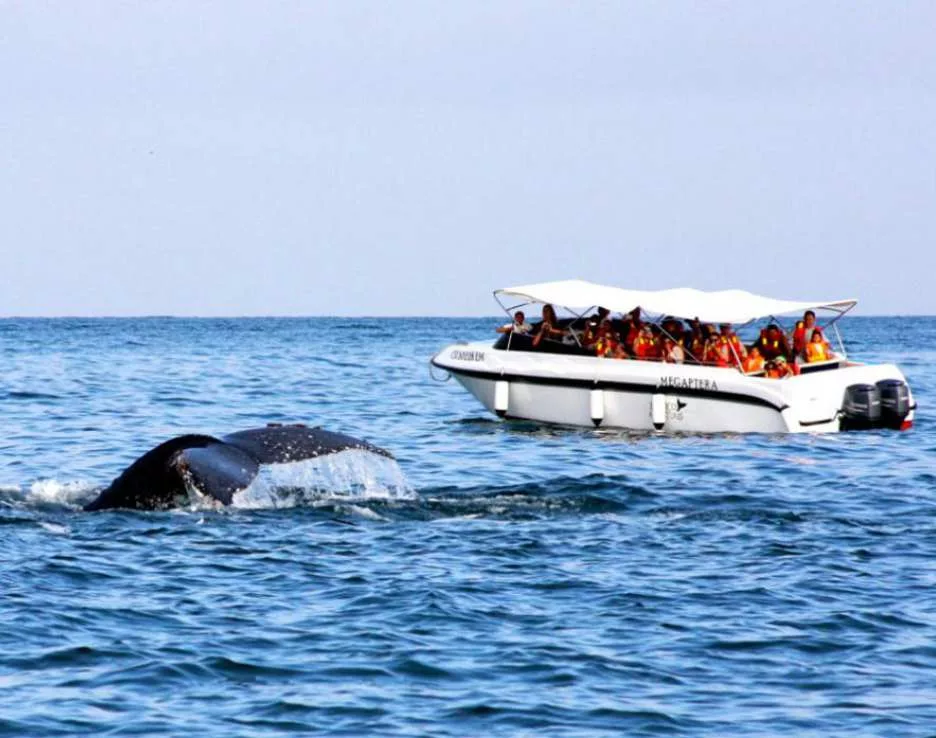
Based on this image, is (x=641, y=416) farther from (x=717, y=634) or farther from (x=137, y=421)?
(x=717, y=634)

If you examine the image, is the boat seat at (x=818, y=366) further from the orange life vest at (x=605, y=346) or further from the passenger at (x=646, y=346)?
the orange life vest at (x=605, y=346)

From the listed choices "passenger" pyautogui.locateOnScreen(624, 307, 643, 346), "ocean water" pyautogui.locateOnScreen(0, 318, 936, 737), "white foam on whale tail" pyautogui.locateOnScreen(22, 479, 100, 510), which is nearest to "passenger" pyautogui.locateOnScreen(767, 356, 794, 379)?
"passenger" pyautogui.locateOnScreen(624, 307, 643, 346)

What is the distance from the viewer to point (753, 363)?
2770cm

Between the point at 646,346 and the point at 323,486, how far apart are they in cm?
1139

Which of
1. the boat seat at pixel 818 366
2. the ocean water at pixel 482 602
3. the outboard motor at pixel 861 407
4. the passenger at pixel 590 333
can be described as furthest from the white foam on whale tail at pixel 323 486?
the boat seat at pixel 818 366

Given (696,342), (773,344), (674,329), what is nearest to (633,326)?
(674,329)

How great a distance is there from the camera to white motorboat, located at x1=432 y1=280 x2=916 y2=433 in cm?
2672

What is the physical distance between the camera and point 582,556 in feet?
46.2

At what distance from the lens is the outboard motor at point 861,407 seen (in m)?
27.4

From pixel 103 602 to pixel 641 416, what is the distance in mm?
16330

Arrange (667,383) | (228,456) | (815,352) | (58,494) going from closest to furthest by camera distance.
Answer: (228,456) → (58,494) → (667,383) → (815,352)

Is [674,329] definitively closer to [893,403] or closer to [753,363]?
[753,363]

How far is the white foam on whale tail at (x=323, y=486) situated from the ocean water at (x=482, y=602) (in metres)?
0.06

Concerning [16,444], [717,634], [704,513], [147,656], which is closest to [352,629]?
[147,656]
